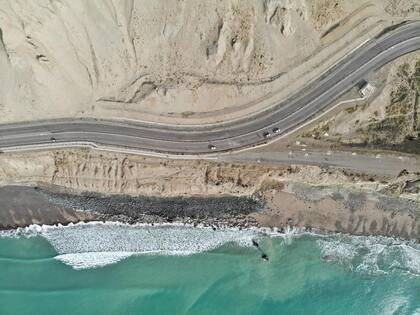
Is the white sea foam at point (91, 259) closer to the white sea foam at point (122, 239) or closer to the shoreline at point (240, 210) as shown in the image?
the white sea foam at point (122, 239)

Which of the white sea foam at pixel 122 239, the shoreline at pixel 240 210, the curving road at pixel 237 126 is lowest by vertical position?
the white sea foam at pixel 122 239

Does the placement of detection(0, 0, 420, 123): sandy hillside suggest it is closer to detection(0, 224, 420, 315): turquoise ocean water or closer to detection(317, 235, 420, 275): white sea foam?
detection(0, 224, 420, 315): turquoise ocean water

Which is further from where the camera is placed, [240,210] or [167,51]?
[240,210]

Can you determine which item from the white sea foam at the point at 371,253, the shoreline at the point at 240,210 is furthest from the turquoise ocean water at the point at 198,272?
the shoreline at the point at 240,210

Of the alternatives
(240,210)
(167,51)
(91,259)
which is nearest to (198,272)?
(240,210)

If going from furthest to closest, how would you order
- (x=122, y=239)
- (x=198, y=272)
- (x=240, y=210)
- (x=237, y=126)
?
(x=198, y=272), (x=122, y=239), (x=240, y=210), (x=237, y=126)

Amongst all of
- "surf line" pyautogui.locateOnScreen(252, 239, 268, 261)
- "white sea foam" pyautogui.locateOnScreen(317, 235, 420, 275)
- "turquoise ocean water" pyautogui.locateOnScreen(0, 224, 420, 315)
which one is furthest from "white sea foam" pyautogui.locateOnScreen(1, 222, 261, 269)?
"white sea foam" pyautogui.locateOnScreen(317, 235, 420, 275)

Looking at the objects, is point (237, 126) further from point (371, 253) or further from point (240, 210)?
point (371, 253)

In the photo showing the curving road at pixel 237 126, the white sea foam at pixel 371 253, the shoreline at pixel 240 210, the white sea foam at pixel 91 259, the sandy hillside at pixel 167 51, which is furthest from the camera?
the white sea foam at pixel 91 259
